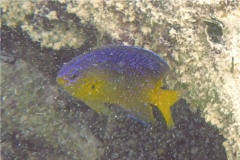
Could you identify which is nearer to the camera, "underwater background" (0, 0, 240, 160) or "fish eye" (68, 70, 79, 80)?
"fish eye" (68, 70, 79, 80)

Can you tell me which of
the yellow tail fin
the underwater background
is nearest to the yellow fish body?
the yellow tail fin

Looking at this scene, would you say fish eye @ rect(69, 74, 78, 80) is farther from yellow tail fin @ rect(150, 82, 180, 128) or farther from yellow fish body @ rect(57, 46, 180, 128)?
yellow tail fin @ rect(150, 82, 180, 128)

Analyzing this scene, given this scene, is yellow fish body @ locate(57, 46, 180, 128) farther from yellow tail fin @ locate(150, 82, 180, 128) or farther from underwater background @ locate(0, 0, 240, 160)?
underwater background @ locate(0, 0, 240, 160)

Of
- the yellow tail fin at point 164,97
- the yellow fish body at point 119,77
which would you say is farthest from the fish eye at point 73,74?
the yellow tail fin at point 164,97

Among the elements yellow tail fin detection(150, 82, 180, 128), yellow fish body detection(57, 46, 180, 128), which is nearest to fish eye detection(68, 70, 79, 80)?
yellow fish body detection(57, 46, 180, 128)

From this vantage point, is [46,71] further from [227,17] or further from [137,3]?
[227,17]

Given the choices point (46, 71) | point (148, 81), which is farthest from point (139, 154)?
point (46, 71)

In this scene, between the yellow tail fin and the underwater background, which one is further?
the underwater background

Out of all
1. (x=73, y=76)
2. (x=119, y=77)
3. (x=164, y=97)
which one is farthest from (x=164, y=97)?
(x=73, y=76)

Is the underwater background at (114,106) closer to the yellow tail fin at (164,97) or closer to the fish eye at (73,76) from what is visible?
the yellow tail fin at (164,97)
